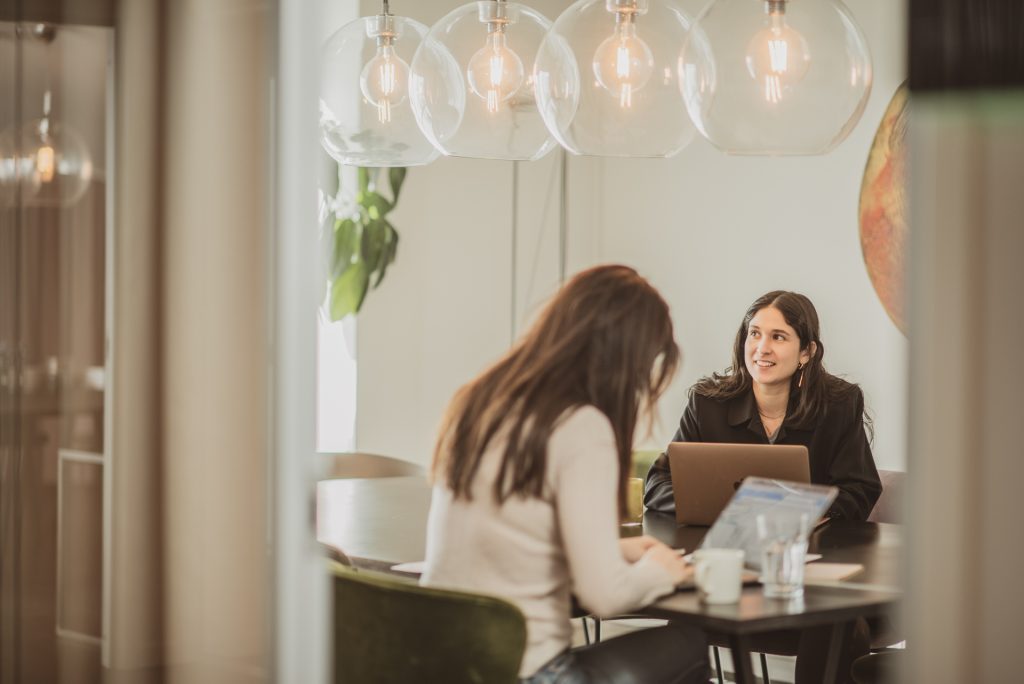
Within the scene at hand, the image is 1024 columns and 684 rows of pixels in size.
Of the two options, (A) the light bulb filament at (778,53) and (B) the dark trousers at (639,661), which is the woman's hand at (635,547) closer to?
(B) the dark trousers at (639,661)

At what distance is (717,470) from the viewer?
285 centimetres

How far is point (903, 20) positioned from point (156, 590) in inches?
52.7

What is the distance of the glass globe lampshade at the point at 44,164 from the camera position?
195 cm

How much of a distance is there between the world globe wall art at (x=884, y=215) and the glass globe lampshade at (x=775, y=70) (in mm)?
1974

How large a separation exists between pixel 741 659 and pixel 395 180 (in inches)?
113

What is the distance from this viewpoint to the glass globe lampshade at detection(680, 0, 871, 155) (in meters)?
2.05

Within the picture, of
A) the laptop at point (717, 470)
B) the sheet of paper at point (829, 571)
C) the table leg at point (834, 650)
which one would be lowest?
the table leg at point (834, 650)

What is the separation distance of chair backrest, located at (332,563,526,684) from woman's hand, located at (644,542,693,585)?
38 centimetres

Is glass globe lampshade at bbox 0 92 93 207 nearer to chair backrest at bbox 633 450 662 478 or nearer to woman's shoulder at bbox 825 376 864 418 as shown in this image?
woman's shoulder at bbox 825 376 864 418

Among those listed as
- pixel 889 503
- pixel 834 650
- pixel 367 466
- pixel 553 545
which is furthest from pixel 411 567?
pixel 367 466

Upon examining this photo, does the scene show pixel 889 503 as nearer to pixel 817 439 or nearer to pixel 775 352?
pixel 817 439

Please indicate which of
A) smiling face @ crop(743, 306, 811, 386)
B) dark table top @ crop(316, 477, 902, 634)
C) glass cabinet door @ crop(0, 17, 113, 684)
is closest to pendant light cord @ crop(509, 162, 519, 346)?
dark table top @ crop(316, 477, 902, 634)

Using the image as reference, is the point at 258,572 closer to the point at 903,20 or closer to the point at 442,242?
the point at 903,20

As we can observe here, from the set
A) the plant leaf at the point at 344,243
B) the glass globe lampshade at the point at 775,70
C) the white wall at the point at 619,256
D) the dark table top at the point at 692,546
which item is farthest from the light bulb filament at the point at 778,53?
the plant leaf at the point at 344,243
